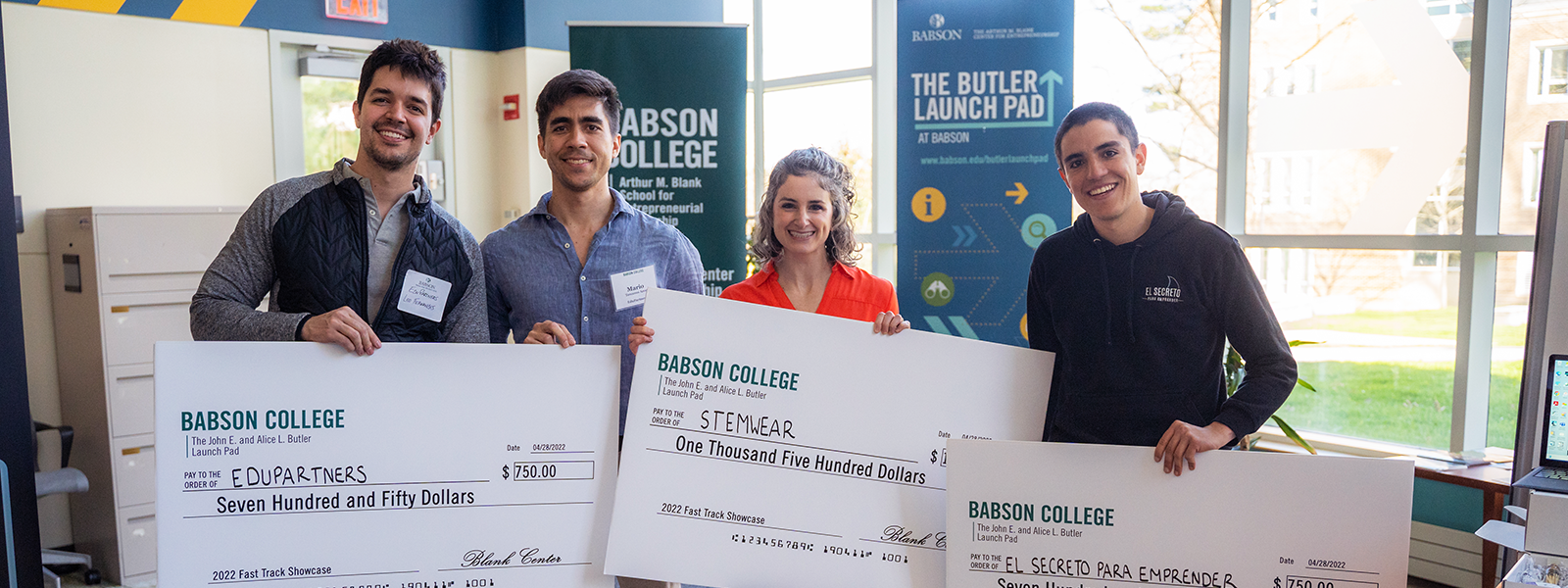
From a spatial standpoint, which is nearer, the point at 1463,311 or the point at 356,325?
the point at 356,325

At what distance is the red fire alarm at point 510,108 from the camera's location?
19.9ft

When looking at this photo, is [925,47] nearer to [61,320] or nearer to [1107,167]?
[1107,167]

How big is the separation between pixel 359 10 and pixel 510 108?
1019 mm

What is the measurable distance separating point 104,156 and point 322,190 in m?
3.56

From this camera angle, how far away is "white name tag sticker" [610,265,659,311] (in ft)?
7.23

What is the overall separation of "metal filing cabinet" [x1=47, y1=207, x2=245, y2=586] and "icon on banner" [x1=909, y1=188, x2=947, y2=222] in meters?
3.14

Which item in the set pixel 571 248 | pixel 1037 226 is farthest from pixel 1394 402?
pixel 571 248

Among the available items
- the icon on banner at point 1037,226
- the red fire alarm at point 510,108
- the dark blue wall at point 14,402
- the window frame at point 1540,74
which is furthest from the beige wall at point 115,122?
the window frame at point 1540,74

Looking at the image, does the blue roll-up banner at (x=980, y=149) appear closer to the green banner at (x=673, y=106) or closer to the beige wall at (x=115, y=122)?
the green banner at (x=673, y=106)

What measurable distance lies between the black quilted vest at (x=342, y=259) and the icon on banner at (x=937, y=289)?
278cm

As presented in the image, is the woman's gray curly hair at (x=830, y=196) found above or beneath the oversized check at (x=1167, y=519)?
above

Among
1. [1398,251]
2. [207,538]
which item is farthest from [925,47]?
[207,538]

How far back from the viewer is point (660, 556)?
6.50 feet

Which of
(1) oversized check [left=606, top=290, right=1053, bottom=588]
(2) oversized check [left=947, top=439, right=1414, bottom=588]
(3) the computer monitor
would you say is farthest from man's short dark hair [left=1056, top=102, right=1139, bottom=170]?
(3) the computer monitor
